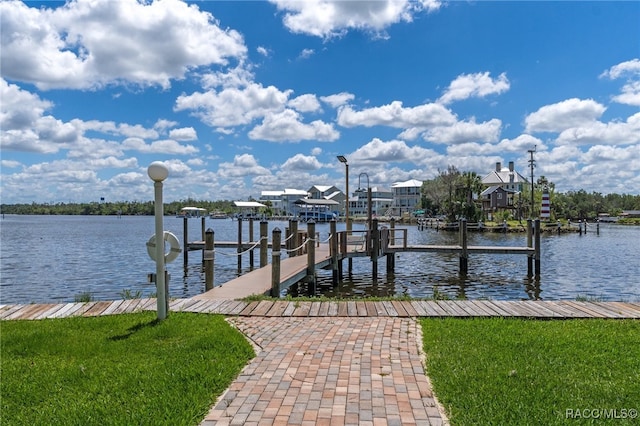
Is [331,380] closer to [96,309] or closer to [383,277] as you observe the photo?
[96,309]

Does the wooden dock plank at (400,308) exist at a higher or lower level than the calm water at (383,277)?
higher

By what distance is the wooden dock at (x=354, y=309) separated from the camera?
25.6 feet

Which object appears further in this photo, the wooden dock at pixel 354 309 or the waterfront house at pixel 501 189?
the waterfront house at pixel 501 189

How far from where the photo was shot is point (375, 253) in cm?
2078

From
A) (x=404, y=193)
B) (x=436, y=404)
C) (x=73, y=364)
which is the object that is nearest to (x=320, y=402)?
(x=436, y=404)

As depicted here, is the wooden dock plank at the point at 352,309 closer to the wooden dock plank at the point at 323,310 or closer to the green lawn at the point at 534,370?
the wooden dock plank at the point at 323,310

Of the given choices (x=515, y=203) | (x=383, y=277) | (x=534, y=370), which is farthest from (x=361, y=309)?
(x=515, y=203)

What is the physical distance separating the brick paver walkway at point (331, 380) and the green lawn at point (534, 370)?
28cm

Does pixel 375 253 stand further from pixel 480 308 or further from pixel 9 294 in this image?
pixel 9 294

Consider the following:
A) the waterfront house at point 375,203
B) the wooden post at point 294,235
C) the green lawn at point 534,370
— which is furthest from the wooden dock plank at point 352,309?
Answer: the waterfront house at point 375,203

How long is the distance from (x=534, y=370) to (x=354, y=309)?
353 cm

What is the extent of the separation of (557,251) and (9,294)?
33381 millimetres

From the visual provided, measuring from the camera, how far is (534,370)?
199 inches

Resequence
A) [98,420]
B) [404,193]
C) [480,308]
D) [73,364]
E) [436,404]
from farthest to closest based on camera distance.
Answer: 1. [404,193]
2. [480,308]
3. [73,364]
4. [436,404]
5. [98,420]
